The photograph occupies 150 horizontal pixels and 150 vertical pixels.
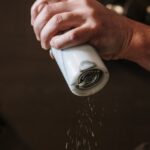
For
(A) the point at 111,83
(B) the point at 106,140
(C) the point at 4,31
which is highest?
(C) the point at 4,31

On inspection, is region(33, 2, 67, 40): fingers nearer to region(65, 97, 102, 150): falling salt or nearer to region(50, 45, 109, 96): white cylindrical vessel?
region(50, 45, 109, 96): white cylindrical vessel

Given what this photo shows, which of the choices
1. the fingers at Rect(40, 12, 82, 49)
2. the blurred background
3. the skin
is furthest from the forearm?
the blurred background

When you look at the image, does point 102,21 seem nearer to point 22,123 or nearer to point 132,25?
point 132,25

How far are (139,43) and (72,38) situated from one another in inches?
7.3

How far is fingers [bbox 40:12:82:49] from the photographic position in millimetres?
523

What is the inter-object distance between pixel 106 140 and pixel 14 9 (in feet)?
1.47

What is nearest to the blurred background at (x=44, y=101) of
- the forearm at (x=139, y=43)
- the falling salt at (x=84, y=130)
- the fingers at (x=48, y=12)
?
the falling salt at (x=84, y=130)

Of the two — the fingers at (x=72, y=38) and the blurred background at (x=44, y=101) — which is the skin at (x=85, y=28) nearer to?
the fingers at (x=72, y=38)

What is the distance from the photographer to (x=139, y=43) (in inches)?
25.6

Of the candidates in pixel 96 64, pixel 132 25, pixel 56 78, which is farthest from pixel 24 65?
pixel 96 64

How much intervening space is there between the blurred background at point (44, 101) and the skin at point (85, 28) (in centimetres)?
31

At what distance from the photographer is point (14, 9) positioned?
3.62 feet

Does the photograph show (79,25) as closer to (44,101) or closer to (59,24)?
(59,24)

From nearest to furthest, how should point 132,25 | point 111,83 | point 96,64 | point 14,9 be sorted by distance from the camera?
point 96,64, point 132,25, point 111,83, point 14,9
